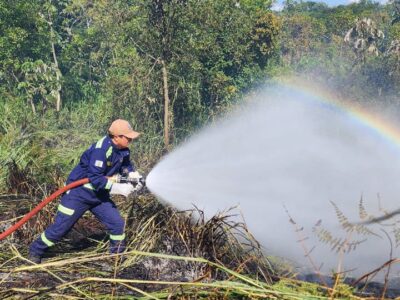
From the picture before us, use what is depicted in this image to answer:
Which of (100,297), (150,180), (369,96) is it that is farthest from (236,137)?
(369,96)

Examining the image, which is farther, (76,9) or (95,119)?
(76,9)

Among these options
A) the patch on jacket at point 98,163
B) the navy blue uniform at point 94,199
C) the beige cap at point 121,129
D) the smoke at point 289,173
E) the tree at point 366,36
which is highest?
the tree at point 366,36

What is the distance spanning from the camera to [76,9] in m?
23.0

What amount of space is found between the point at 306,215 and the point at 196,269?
11.5 ft

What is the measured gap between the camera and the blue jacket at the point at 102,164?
475 cm

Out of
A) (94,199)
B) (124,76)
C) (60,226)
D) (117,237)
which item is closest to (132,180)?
(94,199)

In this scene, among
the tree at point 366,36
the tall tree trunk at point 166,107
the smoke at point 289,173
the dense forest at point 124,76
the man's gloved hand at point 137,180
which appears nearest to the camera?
the man's gloved hand at point 137,180

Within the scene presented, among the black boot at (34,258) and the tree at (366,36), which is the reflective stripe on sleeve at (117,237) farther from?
the tree at (366,36)

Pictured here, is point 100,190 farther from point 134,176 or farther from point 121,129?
point 121,129

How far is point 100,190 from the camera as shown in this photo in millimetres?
5020

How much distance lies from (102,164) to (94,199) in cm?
41

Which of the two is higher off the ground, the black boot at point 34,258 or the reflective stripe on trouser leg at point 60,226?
the reflective stripe on trouser leg at point 60,226

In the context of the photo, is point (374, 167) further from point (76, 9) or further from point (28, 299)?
point (76, 9)

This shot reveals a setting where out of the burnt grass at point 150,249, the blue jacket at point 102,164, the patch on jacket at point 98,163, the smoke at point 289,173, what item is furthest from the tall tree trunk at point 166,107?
the patch on jacket at point 98,163
